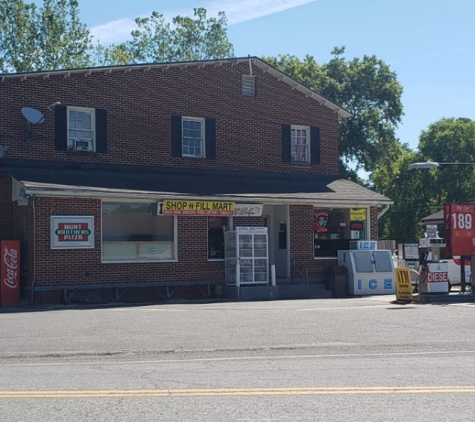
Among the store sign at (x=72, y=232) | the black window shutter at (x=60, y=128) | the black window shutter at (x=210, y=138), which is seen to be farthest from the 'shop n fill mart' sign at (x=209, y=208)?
the black window shutter at (x=60, y=128)

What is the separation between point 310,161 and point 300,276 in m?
5.15

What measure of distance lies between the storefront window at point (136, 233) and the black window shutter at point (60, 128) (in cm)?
280

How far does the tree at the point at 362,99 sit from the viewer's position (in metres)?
47.7

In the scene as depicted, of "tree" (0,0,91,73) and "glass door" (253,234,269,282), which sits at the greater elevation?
"tree" (0,0,91,73)

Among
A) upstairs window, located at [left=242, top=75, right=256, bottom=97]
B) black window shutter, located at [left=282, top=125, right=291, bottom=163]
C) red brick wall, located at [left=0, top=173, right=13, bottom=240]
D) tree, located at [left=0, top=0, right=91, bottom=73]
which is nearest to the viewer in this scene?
red brick wall, located at [left=0, top=173, right=13, bottom=240]

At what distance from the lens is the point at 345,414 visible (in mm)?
7754

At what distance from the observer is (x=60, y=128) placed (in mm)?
24625

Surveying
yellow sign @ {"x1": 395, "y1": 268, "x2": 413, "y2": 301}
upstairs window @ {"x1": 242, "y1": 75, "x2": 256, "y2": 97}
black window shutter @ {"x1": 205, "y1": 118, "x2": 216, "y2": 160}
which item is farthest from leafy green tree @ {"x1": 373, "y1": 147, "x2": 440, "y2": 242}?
yellow sign @ {"x1": 395, "y1": 268, "x2": 413, "y2": 301}

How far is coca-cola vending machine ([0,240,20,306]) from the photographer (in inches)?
875

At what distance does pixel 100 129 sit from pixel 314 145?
868 cm

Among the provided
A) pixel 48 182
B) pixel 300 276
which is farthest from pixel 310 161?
pixel 48 182

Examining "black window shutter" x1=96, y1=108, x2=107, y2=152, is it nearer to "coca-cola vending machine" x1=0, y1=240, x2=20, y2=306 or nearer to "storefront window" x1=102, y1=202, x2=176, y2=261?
"storefront window" x1=102, y1=202, x2=176, y2=261

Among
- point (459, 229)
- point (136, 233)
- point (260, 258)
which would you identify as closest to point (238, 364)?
point (136, 233)

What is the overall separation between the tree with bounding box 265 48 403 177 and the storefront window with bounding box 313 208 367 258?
65.0 feet
